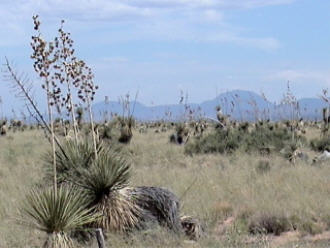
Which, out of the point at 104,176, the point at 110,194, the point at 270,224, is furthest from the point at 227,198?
the point at 104,176

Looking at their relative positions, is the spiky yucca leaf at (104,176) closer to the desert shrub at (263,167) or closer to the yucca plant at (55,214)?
the yucca plant at (55,214)

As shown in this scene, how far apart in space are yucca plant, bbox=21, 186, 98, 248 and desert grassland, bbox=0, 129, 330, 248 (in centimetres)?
121

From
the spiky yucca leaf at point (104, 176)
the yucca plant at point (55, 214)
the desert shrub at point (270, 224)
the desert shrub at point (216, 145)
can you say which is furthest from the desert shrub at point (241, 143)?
the yucca plant at point (55, 214)

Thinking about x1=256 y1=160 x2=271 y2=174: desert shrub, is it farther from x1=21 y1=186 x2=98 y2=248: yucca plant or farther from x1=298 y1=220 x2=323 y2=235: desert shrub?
x1=21 y1=186 x2=98 y2=248: yucca plant

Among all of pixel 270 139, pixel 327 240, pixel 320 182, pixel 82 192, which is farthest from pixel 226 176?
pixel 270 139

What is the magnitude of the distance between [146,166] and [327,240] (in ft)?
36.9

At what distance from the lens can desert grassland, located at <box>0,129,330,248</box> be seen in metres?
11.3

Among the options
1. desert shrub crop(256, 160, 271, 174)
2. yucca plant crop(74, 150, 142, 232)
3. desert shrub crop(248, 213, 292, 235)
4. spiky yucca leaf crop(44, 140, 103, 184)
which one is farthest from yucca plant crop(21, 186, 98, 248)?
desert shrub crop(256, 160, 271, 174)

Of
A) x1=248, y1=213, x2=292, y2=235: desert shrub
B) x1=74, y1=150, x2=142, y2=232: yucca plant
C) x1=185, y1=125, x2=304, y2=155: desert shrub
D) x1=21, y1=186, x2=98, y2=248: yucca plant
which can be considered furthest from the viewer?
x1=185, y1=125, x2=304, y2=155: desert shrub

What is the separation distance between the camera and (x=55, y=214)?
966 centimetres

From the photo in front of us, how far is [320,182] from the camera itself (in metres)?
16.9

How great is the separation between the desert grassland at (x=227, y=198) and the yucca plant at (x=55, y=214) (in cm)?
121

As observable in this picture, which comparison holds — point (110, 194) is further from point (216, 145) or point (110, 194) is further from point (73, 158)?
point (216, 145)

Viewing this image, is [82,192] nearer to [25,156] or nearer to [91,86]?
[91,86]
